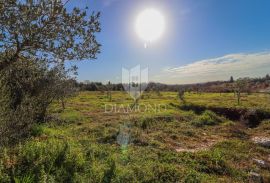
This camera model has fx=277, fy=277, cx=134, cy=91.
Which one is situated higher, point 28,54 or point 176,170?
point 28,54

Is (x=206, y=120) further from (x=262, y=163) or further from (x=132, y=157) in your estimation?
(x=132, y=157)

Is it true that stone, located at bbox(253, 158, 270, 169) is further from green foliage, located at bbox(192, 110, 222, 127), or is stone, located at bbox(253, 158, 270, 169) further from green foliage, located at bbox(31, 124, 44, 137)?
green foliage, located at bbox(31, 124, 44, 137)

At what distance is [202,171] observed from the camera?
10812 mm

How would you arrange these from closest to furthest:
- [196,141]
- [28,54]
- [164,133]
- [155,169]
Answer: [28,54]
[155,169]
[196,141]
[164,133]

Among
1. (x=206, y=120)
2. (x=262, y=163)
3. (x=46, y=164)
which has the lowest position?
(x=262, y=163)

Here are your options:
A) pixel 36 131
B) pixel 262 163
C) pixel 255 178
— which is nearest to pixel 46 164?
pixel 36 131

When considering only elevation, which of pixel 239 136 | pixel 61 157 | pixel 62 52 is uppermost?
pixel 62 52

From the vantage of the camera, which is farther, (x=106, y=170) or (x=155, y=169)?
(x=155, y=169)

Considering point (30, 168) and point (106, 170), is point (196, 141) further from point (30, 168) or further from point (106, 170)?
point (30, 168)

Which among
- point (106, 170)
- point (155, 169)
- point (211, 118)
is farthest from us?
point (211, 118)

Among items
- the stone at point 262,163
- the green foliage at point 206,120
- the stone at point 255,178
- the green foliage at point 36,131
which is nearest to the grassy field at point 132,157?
the green foliage at point 36,131

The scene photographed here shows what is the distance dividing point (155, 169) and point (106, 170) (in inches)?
71.9

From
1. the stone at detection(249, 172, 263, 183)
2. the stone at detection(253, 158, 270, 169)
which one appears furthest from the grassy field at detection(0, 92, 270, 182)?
the stone at detection(253, 158, 270, 169)

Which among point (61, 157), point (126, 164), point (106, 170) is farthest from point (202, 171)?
point (61, 157)
